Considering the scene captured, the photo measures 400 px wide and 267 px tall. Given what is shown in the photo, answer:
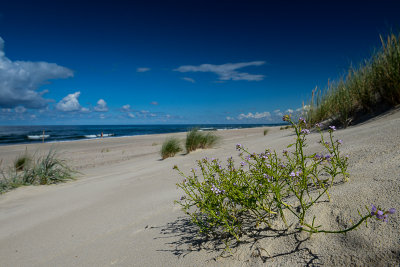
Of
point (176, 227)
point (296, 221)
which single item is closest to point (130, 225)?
point (176, 227)

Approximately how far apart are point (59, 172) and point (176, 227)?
411 centimetres

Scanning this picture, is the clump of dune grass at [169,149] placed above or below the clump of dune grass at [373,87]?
below

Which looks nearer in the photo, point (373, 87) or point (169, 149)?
point (373, 87)

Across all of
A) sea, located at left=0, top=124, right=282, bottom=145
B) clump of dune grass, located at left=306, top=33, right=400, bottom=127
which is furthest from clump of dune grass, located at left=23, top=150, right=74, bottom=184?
clump of dune grass, located at left=306, top=33, right=400, bottom=127

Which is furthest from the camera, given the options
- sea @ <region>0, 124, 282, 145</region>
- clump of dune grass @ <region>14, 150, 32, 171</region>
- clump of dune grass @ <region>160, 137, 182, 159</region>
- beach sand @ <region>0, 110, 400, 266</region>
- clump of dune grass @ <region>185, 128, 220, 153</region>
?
sea @ <region>0, 124, 282, 145</region>

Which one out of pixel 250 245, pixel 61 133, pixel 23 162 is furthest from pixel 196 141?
pixel 61 133

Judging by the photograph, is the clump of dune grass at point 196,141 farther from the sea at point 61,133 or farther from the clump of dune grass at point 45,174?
the clump of dune grass at point 45,174

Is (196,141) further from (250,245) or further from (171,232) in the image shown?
(250,245)

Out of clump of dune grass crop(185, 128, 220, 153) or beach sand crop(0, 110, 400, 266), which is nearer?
beach sand crop(0, 110, 400, 266)

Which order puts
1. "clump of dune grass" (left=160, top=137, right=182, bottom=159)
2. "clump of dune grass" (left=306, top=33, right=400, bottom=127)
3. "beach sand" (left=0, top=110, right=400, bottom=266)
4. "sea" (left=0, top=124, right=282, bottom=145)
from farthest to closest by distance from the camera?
"sea" (left=0, top=124, right=282, bottom=145), "clump of dune grass" (left=160, top=137, right=182, bottom=159), "clump of dune grass" (left=306, top=33, right=400, bottom=127), "beach sand" (left=0, top=110, right=400, bottom=266)

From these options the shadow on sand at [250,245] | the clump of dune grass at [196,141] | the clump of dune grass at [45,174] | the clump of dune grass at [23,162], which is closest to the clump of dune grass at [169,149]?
the clump of dune grass at [196,141]

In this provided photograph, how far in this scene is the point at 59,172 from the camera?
189 inches

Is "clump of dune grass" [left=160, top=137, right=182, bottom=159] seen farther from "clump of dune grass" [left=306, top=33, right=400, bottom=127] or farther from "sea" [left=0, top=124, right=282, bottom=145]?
"clump of dune grass" [left=306, top=33, right=400, bottom=127]

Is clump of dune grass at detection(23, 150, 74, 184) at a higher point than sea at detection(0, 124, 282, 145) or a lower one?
lower
